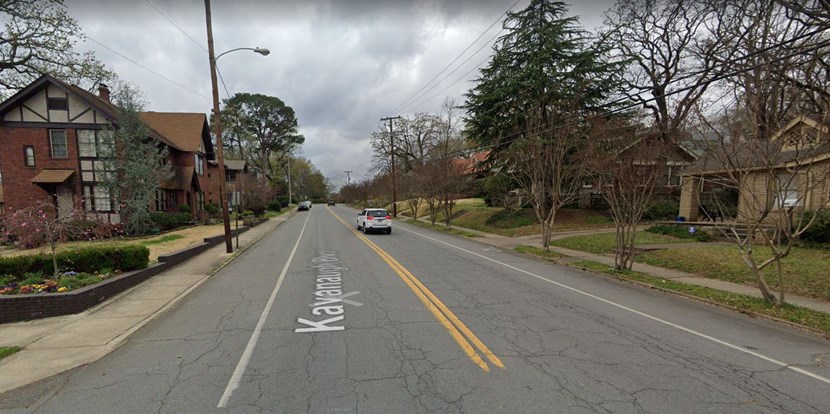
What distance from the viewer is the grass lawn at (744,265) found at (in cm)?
849

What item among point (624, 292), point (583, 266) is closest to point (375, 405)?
point (624, 292)

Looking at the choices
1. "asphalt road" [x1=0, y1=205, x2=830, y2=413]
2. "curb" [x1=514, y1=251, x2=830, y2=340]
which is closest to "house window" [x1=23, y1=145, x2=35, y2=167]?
"asphalt road" [x1=0, y1=205, x2=830, y2=413]

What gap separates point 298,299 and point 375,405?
4.35 meters

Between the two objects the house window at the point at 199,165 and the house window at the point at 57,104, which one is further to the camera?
the house window at the point at 199,165

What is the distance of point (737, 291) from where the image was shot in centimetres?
833

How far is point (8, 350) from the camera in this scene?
503 cm

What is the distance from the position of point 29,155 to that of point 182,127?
414 inches

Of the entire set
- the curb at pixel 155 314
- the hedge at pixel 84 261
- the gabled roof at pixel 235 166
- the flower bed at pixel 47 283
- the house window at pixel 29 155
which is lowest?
the curb at pixel 155 314

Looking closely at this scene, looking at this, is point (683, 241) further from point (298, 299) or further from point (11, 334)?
point (11, 334)

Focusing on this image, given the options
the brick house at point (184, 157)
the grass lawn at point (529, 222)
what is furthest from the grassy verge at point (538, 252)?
the brick house at point (184, 157)

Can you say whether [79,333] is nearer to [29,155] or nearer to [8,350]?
[8,350]

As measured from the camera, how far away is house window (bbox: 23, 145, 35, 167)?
21094 mm

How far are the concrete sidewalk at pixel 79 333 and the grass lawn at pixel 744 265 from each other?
13.4 metres

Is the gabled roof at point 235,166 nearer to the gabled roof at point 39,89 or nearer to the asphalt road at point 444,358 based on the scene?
the gabled roof at point 39,89
